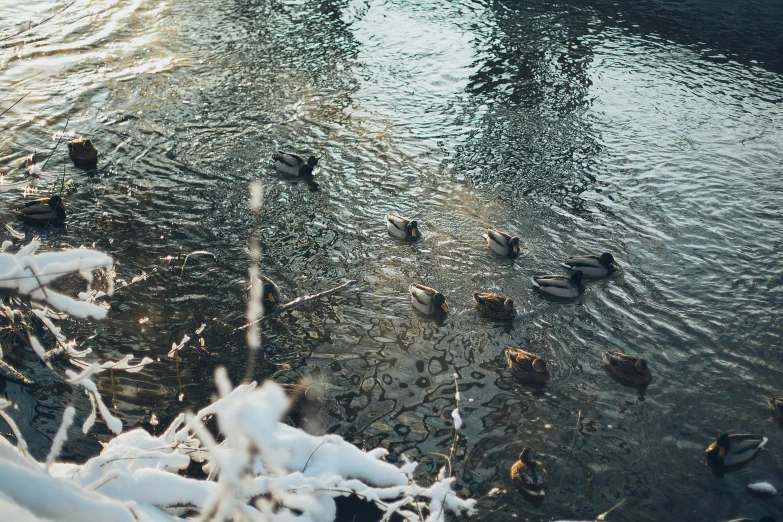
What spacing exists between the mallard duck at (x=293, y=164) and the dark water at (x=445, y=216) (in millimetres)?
373

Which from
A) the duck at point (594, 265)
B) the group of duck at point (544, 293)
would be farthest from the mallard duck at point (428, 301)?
the duck at point (594, 265)

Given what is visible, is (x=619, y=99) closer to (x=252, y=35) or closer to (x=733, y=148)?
(x=733, y=148)

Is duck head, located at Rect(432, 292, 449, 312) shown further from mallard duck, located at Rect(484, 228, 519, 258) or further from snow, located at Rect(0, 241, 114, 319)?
snow, located at Rect(0, 241, 114, 319)

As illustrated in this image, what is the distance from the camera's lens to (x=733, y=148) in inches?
576

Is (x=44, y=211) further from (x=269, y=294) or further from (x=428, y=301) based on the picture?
(x=428, y=301)

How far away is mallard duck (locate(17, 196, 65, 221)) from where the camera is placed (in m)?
10.7

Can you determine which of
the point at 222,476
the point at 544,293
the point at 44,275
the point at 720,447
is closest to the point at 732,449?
the point at 720,447

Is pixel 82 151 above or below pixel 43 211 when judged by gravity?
above

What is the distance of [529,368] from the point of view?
8.33 metres

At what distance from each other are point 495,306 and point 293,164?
5.54 meters

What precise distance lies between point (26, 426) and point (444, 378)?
4.94 meters

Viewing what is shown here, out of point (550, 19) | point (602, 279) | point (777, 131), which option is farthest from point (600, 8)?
point (602, 279)

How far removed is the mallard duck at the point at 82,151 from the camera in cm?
1257

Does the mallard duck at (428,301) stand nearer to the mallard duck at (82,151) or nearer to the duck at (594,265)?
the duck at (594,265)
